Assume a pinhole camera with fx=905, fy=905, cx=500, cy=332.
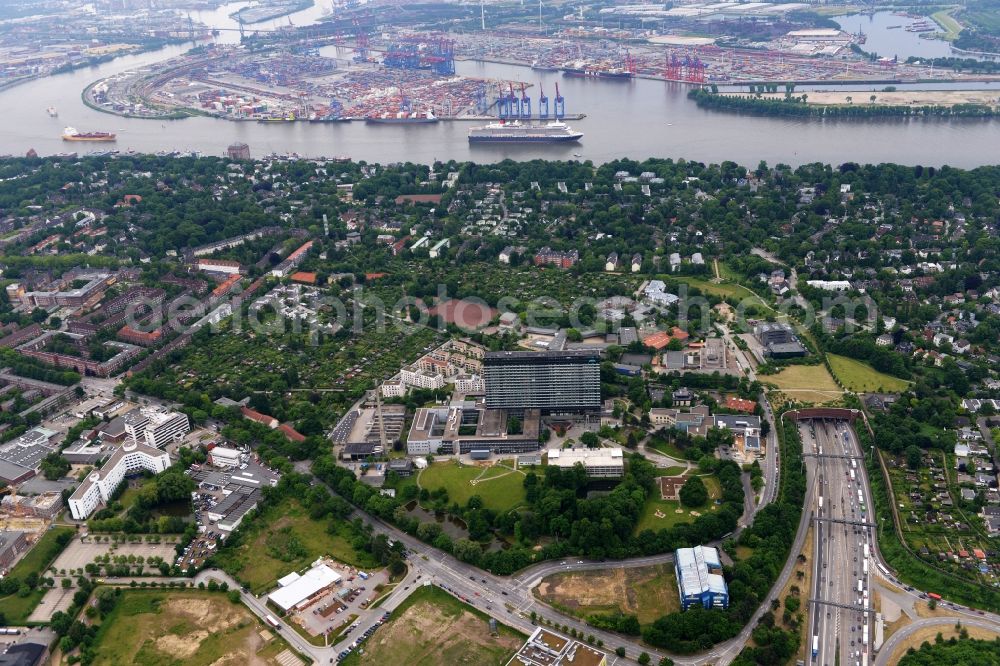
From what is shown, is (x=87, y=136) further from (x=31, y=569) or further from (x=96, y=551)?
(x=31, y=569)

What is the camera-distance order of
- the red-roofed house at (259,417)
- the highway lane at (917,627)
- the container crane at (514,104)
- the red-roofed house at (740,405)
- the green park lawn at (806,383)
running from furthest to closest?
the container crane at (514,104) < the green park lawn at (806,383) < the red-roofed house at (259,417) < the red-roofed house at (740,405) < the highway lane at (917,627)

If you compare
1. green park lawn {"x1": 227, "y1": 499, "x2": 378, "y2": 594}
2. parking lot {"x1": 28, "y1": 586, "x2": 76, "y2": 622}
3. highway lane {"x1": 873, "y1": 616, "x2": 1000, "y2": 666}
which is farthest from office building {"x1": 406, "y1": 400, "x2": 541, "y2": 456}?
highway lane {"x1": 873, "y1": 616, "x2": 1000, "y2": 666}

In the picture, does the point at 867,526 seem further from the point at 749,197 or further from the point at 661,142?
the point at 661,142

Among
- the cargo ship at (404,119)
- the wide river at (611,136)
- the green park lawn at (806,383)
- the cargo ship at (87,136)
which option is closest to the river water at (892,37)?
the wide river at (611,136)

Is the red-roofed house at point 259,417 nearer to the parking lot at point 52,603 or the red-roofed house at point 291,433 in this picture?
the red-roofed house at point 291,433

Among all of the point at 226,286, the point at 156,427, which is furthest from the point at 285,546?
the point at 226,286
